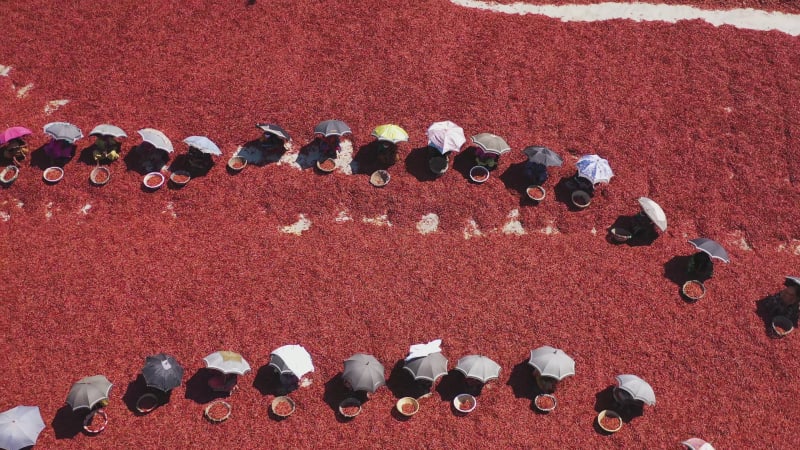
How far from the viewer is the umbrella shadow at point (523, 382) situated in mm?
19594

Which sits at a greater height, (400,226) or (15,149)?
(15,149)

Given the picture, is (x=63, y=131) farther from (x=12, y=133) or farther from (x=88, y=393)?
(x=88, y=393)

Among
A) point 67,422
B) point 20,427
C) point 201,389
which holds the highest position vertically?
point 20,427

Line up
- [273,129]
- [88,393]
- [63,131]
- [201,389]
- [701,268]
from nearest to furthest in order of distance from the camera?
[88,393]
[201,389]
[701,268]
[63,131]
[273,129]

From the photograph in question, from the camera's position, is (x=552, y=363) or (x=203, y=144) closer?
(x=552, y=363)

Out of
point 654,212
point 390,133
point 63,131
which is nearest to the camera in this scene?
point 654,212

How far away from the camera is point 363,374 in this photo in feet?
60.6

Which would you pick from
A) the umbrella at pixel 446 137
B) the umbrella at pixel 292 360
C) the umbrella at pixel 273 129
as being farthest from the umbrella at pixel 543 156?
the umbrella at pixel 292 360

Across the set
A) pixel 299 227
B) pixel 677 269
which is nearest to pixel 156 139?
pixel 299 227

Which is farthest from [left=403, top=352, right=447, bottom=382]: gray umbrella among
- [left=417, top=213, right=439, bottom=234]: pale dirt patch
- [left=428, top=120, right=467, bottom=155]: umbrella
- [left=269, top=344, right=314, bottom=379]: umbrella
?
[left=428, top=120, right=467, bottom=155]: umbrella

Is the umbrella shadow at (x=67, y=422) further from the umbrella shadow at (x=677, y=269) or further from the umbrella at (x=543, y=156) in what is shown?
the umbrella shadow at (x=677, y=269)

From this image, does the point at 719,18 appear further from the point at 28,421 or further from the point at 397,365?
the point at 28,421

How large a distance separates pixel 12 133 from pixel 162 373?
13363 mm

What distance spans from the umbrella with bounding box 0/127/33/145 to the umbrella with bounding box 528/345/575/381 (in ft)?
72.7
